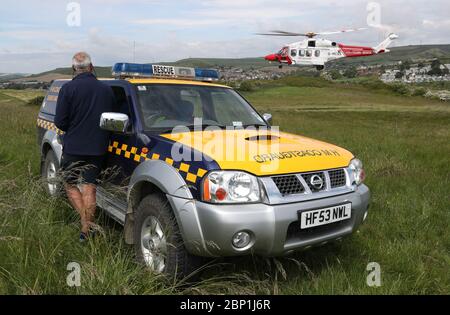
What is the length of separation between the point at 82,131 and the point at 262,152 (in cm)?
191

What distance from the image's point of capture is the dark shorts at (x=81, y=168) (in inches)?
164

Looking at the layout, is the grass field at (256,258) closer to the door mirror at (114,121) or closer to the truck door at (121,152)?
the truck door at (121,152)

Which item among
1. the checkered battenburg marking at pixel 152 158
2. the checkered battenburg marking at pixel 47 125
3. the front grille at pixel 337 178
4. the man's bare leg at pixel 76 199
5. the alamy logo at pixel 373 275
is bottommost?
the alamy logo at pixel 373 275

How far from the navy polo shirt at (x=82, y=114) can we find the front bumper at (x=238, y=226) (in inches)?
55.2

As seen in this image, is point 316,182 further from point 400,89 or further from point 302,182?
point 400,89

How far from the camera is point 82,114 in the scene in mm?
4168

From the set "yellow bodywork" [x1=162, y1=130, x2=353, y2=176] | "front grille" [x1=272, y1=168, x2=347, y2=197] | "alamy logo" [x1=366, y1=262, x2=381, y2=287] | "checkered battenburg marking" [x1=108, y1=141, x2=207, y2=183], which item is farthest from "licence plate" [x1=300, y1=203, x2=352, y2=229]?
"checkered battenburg marking" [x1=108, y1=141, x2=207, y2=183]

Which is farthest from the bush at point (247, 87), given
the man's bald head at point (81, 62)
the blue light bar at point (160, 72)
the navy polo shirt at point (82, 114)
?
the navy polo shirt at point (82, 114)

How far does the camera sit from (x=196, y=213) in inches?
121

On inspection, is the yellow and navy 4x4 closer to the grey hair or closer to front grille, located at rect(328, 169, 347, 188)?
front grille, located at rect(328, 169, 347, 188)

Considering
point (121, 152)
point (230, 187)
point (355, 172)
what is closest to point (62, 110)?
point (121, 152)

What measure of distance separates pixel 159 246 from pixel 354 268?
172 centimetres

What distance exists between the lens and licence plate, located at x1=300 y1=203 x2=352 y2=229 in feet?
10.5
